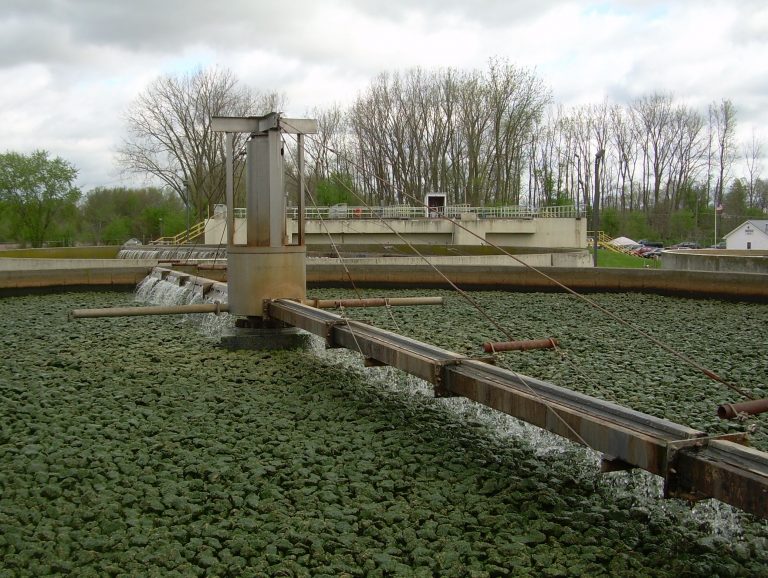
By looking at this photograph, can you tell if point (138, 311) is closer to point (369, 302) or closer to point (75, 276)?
point (369, 302)

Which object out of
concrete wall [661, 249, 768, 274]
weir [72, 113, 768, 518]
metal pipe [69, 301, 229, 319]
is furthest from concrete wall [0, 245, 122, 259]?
metal pipe [69, 301, 229, 319]

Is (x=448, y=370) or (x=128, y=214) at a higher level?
(x=128, y=214)

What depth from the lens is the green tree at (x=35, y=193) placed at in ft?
159

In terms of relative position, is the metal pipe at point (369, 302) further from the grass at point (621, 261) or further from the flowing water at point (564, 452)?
the grass at point (621, 261)

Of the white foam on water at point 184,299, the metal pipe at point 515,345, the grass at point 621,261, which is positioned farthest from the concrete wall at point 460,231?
the metal pipe at point 515,345

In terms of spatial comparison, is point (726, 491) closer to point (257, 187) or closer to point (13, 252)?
point (257, 187)

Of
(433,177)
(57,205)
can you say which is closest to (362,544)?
(57,205)

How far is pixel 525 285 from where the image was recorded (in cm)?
1802

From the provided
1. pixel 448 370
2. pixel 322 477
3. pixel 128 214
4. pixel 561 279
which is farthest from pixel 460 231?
pixel 128 214

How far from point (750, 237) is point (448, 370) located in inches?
2044

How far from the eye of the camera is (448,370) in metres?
5.69

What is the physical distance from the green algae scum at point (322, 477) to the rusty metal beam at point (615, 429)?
0.41 m

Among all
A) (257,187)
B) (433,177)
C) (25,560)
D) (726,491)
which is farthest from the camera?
(433,177)

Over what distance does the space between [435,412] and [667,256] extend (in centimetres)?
1876
